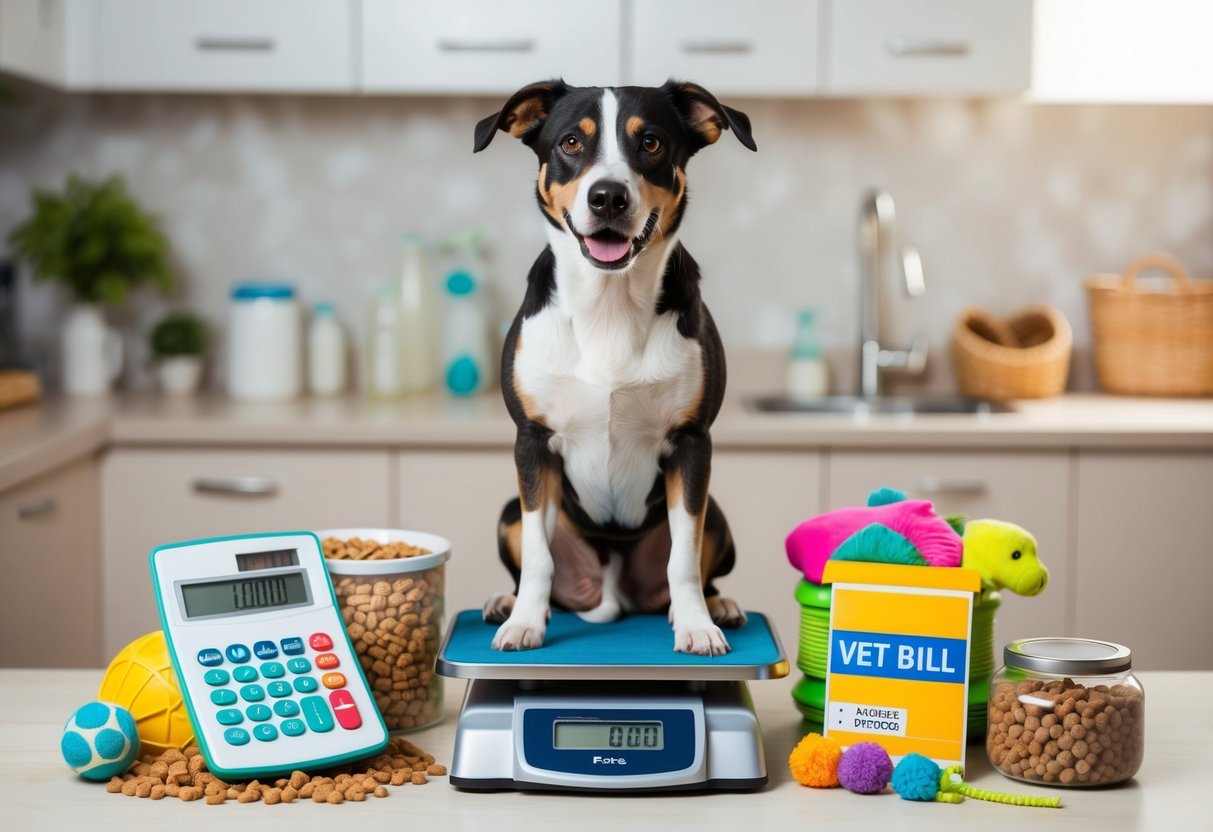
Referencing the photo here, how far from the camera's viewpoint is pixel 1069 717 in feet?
3.30

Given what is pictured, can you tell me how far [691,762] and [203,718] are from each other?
0.39 meters

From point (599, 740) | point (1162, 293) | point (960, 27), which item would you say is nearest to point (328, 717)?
point (599, 740)

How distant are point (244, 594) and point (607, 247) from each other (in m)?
0.43

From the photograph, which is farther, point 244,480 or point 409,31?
point 409,31

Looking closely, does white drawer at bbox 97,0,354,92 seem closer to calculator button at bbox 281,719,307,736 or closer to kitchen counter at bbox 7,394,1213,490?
kitchen counter at bbox 7,394,1213,490

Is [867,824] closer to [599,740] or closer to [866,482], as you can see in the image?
[599,740]

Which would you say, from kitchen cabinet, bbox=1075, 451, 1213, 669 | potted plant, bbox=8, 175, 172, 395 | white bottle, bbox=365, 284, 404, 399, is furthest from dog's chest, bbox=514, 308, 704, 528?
potted plant, bbox=8, 175, 172, 395

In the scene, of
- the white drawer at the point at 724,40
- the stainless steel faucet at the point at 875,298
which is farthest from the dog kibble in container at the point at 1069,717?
the stainless steel faucet at the point at 875,298

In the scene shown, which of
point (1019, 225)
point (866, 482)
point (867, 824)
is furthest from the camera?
point (1019, 225)

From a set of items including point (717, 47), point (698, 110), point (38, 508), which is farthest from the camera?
point (717, 47)

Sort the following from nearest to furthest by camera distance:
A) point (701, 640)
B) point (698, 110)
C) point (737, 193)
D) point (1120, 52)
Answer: point (701, 640)
point (698, 110)
point (1120, 52)
point (737, 193)

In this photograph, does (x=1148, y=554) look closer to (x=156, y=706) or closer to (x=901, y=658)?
(x=901, y=658)

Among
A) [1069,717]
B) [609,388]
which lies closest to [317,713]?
[609,388]

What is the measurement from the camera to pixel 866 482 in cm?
260
